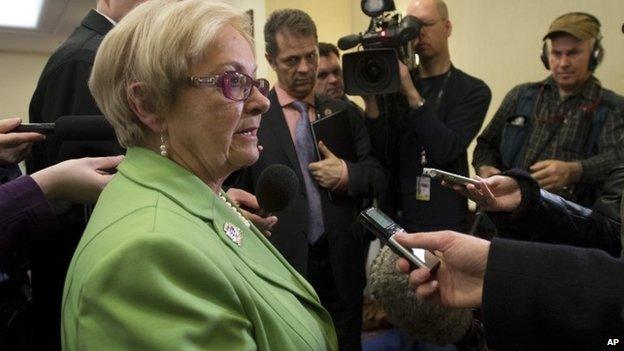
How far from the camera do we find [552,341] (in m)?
0.81

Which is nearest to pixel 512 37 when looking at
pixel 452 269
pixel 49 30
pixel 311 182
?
pixel 311 182

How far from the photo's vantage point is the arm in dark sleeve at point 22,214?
103cm

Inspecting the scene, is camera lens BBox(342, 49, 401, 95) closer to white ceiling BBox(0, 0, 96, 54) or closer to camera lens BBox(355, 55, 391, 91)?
camera lens BBox(355, 55, 391, 91)

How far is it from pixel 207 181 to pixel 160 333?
385 mm

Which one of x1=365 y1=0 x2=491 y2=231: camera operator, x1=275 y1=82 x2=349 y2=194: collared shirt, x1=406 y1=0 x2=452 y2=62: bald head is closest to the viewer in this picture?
x1=275 y1=82 x2=349 y2=194: collared shirt

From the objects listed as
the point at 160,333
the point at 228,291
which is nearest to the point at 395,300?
the point at 228,291

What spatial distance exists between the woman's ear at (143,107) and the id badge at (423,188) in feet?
4.50

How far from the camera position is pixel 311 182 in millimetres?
1913

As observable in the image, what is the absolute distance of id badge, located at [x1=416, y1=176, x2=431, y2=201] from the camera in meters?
2.11

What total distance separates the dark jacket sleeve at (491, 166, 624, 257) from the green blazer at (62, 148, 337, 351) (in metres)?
0.70

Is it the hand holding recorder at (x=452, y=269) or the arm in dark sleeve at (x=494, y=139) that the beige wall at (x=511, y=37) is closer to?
the arm in dark sleeve at (x=494, y=139)

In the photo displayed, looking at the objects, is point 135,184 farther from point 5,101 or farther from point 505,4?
point 5,101

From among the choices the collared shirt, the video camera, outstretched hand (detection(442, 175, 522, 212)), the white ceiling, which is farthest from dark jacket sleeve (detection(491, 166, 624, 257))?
the white ceiling

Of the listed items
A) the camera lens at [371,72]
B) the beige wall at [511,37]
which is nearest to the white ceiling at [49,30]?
the beige wall at [511,37]
